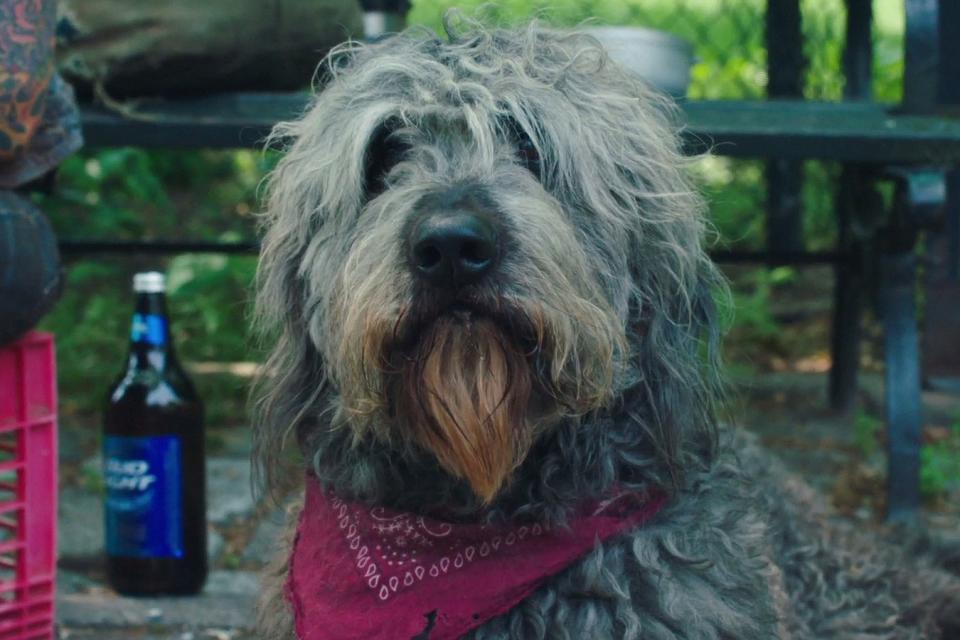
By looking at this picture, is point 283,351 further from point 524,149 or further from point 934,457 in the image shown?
point 934,457

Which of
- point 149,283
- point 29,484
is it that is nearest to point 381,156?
point 29,484

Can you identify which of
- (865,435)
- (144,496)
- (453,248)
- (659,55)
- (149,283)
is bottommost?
(865,435)

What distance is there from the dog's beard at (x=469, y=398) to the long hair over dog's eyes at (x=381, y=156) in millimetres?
390

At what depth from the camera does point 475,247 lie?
197 cm

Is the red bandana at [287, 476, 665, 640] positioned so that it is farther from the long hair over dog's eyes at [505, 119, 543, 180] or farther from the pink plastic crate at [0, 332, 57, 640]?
the pink plastic crate at [0, 332, 57, 640]

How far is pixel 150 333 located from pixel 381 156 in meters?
1.19

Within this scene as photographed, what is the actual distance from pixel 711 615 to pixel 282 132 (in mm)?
1208

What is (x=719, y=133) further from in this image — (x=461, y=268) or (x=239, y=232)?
(x=239, y=232)

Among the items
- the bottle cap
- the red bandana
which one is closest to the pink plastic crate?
the bottle cap

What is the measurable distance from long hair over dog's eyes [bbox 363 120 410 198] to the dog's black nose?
355 mm

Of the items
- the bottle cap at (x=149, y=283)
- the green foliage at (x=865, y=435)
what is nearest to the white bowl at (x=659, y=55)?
the green foliage at (x=865, y=435)

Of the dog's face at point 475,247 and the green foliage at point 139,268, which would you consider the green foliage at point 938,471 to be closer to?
the dog's face at point 475,247

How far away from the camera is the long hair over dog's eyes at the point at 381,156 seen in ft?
7.58

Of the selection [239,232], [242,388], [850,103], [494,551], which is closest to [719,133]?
[850,103]
